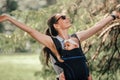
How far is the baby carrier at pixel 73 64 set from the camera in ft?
6.26

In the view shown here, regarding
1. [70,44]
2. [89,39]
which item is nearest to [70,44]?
[70,44]

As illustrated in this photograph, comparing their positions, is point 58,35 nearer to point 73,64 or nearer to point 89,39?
point 73,64

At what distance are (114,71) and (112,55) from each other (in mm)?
351

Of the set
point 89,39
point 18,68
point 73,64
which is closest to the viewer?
point 73,64

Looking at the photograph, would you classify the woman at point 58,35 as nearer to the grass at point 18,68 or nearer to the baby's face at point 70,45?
the baby's face at point 70,45

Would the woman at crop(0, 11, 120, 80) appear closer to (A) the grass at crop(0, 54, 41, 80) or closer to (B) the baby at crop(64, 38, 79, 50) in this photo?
(B) the baby at crop(64, 38, 79, 50)

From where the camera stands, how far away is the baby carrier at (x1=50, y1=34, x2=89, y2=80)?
1.91 m

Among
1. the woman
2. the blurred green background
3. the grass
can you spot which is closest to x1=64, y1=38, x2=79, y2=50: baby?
the woman

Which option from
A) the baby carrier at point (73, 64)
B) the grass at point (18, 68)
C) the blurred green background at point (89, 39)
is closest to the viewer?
the baby carrier at point (73, 64)

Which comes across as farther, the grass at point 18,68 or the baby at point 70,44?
the grass at point 18,68

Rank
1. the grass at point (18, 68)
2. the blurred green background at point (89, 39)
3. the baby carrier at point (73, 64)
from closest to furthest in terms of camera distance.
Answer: the baby carrier at point (73, 64), the blurred green background at point (89, 39), the grass at point (18, 68)

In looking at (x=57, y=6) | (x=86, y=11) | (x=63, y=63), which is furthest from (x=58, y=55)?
(x=57, y=6)

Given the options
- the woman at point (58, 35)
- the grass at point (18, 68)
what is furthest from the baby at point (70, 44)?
the grass at point (18, 68)

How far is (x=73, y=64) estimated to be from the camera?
1910 mm
